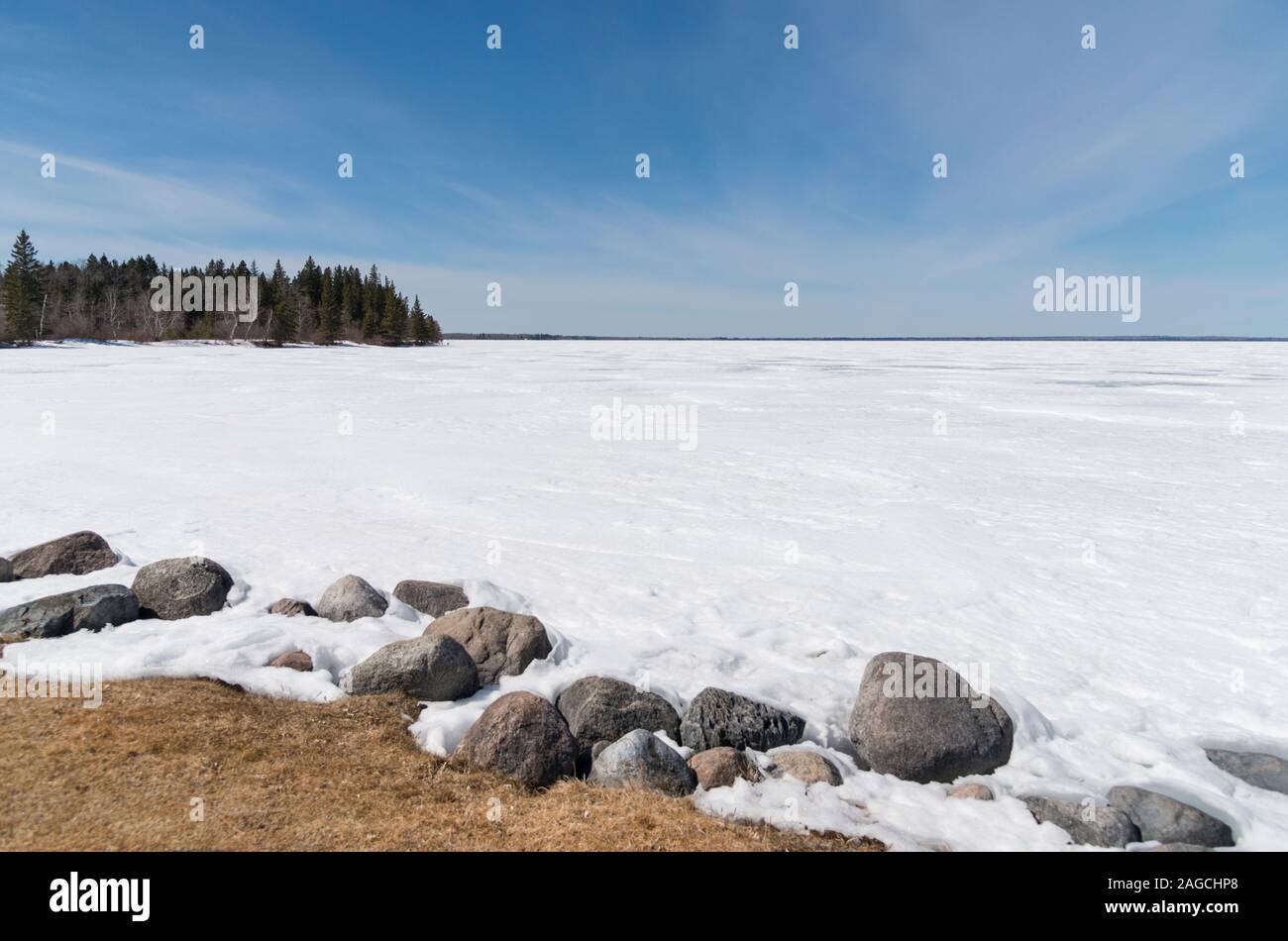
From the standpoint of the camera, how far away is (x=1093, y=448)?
15.8 metres

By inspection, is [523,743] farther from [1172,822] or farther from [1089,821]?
[1172,822]

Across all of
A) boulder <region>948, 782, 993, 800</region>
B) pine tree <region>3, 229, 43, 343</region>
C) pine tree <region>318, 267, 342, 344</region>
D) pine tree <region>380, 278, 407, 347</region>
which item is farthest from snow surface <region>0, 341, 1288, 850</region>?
pine tree <region>380, 278, 407, 347</region>

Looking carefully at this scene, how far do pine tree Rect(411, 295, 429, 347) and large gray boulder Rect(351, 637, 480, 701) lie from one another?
9450 centimetres

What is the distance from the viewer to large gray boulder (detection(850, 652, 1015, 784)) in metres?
4.75

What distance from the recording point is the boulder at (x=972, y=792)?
446 centimetres

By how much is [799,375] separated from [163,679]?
38.5 meters

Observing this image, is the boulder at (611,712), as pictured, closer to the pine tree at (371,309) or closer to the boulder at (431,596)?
the boulder at (431,596)

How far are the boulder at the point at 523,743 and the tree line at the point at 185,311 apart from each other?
7348cm

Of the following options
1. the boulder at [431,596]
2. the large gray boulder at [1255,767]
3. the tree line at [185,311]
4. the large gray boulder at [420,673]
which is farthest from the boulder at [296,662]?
the tree line at [185,311]

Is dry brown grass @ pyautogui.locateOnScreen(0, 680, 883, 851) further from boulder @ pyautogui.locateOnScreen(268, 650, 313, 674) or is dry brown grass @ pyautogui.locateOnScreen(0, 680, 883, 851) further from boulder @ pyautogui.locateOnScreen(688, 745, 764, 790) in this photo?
boulder @ pyautogui.locateOnScreen(268, 650, 313, 674)

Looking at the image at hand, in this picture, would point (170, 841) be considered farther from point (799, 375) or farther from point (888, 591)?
point (799, 375)

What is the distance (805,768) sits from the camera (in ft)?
15.3

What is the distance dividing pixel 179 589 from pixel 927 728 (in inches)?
265
